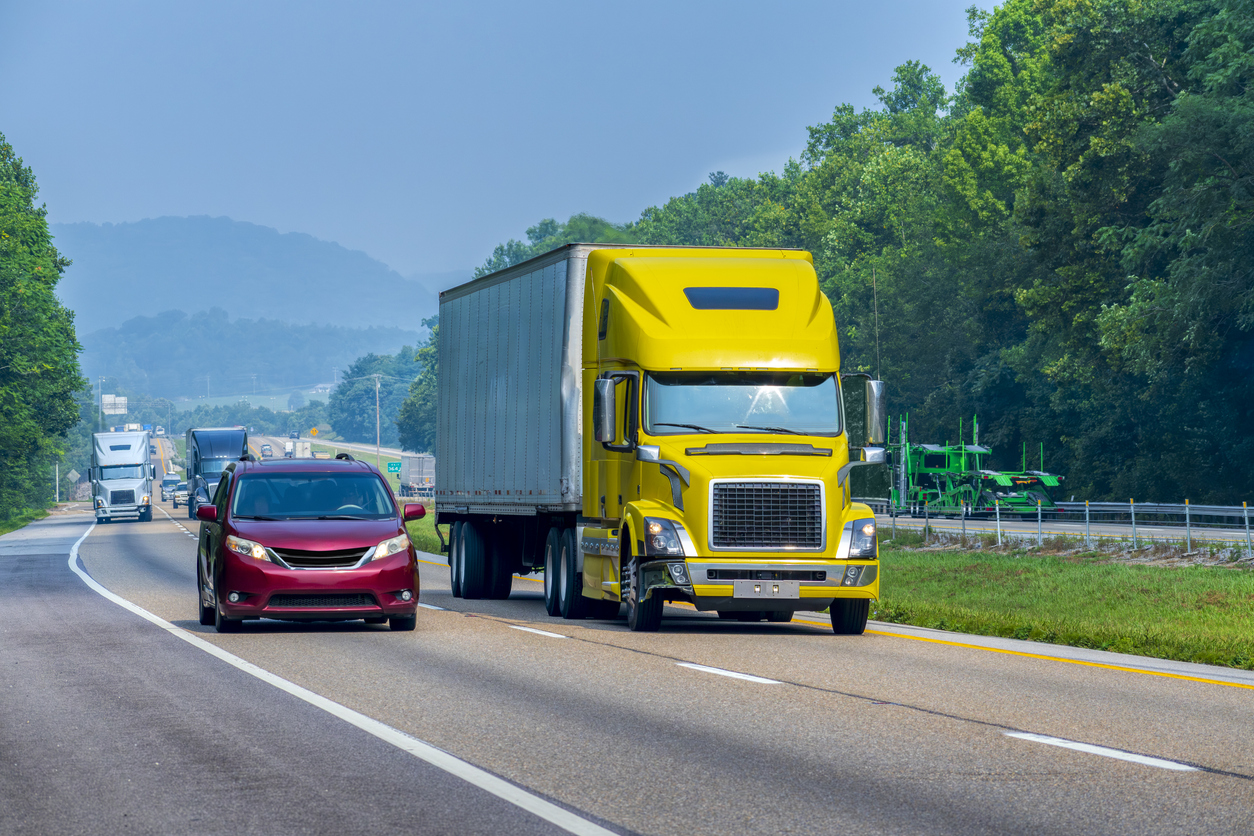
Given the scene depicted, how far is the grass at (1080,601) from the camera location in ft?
53.8

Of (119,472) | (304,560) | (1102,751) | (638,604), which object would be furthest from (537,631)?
(119,472)

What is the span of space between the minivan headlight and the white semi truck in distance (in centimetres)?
6020

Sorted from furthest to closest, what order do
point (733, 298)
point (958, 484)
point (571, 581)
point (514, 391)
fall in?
point (958, 484), point (514, 391), point (571, 581), point (733, 298)

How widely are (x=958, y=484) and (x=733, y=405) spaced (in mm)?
40923

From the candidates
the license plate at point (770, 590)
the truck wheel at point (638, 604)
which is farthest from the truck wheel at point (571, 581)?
the license plate at point (770, 590)

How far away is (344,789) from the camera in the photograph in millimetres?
8188

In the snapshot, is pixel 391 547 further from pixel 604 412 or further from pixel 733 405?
pixel 733 405

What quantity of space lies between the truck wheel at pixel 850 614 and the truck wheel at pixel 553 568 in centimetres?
371

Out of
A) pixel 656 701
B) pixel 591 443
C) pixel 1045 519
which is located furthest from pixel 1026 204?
pixel 656 701

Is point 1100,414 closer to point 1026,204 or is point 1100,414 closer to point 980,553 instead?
point 1026,204

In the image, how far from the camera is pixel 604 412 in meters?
17.0

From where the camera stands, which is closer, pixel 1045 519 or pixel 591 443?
pixel 591 443

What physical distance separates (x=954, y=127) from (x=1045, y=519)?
3951 centimetres

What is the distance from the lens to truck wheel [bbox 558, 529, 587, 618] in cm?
1898
